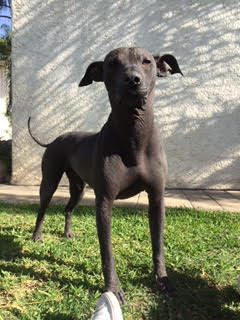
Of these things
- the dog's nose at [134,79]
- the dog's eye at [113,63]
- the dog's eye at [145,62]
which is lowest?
the dog's eye at [145,62]

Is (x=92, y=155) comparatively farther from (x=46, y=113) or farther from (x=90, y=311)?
(x=46, y=113)

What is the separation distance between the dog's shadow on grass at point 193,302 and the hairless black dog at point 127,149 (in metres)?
0.11

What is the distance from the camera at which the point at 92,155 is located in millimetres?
2586

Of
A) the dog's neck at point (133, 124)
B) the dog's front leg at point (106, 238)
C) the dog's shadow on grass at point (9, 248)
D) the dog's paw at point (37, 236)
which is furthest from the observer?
the dog's paw at point (37, 236)

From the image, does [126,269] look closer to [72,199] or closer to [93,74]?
[72,199]

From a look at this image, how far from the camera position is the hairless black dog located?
6.84 feet

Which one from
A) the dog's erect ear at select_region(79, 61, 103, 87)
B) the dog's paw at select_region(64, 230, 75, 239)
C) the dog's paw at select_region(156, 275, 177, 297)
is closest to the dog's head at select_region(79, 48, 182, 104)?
the dog's erect ear at select_region(79, 61, 103, 87)

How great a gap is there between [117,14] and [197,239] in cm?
468

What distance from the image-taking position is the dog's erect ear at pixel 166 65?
8.16 feet

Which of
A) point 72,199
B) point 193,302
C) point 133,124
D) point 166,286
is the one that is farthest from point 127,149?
point 72,199

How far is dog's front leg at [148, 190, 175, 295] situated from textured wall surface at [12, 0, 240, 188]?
13.8 ft

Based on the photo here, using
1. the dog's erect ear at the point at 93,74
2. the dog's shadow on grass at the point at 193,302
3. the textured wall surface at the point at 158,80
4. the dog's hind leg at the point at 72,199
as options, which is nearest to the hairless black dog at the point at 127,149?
the dog's erect ear at the point at 93,74

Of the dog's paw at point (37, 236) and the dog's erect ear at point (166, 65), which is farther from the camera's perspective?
the dog's paw at point (37, 236)

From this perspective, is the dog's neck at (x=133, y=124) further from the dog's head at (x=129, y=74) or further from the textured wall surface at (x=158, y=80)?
the textured wall surface at (x=158, y=80)
